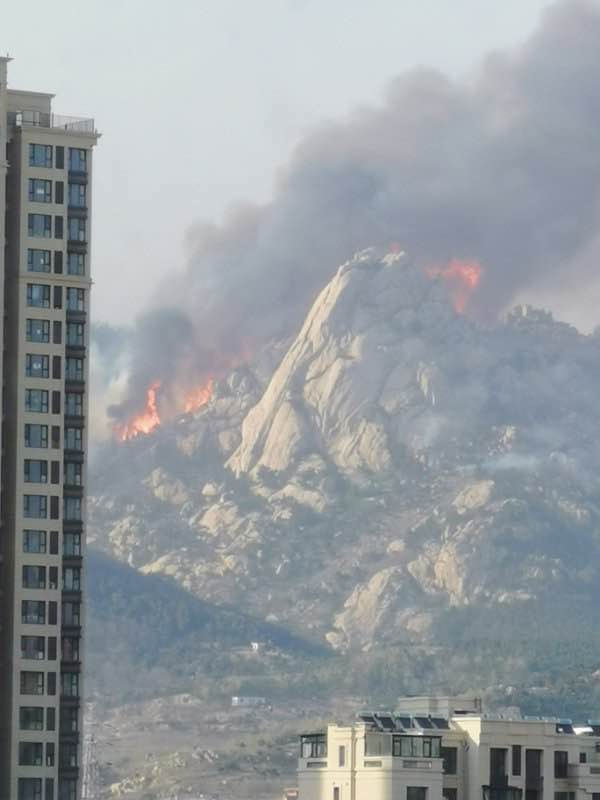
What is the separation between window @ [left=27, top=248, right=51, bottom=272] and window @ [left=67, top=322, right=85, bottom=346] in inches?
134

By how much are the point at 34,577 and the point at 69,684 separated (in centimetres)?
617

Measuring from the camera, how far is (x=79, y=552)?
15575 cm

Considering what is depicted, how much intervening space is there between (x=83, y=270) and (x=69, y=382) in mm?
6482

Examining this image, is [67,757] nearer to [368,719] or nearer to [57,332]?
[368,719]

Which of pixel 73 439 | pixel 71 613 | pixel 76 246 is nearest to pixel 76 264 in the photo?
pixel 76 246

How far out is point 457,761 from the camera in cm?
14638

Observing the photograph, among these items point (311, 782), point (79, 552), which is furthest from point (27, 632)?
point (311, 782)

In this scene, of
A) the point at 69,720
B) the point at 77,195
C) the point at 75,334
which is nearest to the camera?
the point at 69,720

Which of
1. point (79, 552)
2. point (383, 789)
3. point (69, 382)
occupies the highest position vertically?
point (69, 382)

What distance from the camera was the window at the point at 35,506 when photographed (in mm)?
154500

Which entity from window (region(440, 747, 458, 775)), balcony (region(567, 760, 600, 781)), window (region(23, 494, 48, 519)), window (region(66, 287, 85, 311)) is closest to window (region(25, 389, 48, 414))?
window (region(23, 494, 48, 519))

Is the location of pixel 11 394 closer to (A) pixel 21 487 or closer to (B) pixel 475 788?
(A) pixel 21 487

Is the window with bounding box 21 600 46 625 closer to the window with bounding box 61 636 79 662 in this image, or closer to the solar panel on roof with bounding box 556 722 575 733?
the window with bounding box 61 636 79 662

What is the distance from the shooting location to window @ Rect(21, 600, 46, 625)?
153 m
